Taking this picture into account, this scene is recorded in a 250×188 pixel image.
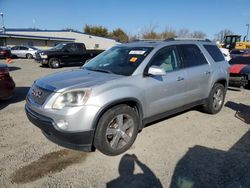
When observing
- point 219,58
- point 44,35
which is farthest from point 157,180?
point 44,35

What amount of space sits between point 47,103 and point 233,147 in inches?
127

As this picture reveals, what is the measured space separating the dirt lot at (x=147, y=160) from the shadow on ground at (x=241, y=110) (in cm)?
61

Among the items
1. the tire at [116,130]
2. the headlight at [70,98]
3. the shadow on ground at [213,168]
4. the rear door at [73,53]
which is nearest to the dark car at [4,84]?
the headlight at [70,98]

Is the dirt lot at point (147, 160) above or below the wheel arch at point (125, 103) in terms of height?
below

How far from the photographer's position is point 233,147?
4066mm

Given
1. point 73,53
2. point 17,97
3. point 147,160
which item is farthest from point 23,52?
point 147,160

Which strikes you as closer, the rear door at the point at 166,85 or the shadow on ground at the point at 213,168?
the shadow on ground at the point at 213,168

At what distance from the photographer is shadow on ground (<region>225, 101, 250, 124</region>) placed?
5.61 meters

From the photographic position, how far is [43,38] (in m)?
38.8

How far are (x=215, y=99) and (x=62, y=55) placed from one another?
13.4 metres

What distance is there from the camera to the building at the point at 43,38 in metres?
36.8

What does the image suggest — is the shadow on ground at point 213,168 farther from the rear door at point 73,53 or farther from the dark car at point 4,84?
the rear door at point 73,53

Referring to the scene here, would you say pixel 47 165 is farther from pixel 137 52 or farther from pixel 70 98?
pixel 137 52

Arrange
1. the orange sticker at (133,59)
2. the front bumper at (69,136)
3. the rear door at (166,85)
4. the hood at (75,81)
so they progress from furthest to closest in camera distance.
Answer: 1. the orange sticker at (133,59)
2. the rear door at (166,85)
3. the hood at (75,81)
4. the front bumper at (69,136)
